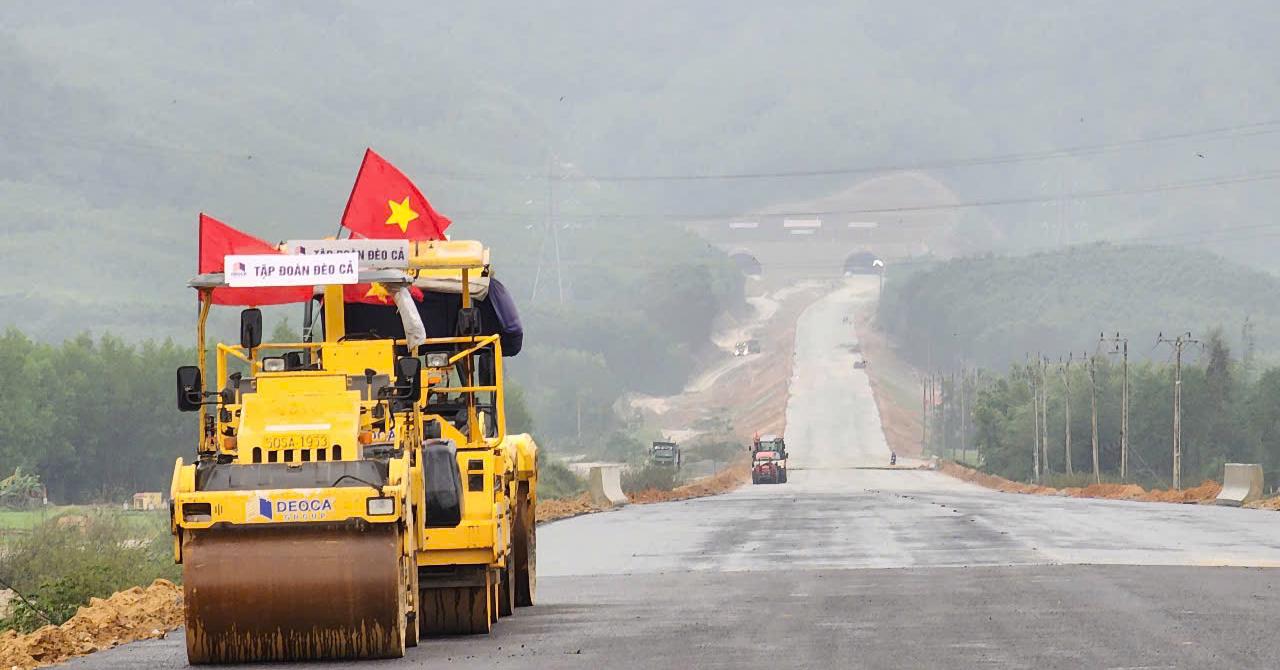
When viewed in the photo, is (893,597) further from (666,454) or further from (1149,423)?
(666,454)

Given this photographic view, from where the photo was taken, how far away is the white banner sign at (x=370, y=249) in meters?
18.3

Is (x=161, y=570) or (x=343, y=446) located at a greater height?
(x=343, y=446)

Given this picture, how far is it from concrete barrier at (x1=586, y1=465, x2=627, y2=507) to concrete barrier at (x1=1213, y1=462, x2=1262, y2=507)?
17.4m

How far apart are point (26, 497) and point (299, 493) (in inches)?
3273

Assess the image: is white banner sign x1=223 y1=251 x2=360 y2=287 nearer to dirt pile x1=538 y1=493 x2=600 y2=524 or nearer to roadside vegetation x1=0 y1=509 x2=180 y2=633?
roadside vegetation x1=0 y1=509 x2=180 y2=633

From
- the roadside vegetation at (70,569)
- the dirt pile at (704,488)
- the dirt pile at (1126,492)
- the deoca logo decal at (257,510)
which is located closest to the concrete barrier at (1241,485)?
the dirt pile at (1126,492)

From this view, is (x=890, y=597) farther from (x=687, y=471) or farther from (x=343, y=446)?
(x=687, y=471)

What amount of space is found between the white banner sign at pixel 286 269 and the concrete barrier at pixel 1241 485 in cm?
4033

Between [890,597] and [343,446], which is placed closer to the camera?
[343,446]

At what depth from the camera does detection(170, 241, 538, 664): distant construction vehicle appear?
49.4ft

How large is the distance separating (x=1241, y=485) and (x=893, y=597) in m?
35.6

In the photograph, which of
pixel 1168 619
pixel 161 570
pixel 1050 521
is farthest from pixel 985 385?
pixel 1168 619

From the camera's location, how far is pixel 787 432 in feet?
537

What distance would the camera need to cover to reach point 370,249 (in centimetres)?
1855
